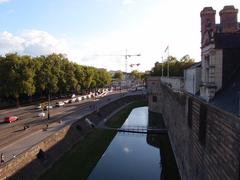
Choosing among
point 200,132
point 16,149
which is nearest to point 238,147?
point 200,132

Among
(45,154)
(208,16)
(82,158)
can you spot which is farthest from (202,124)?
(82,158)

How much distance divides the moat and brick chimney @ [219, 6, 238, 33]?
59.3 ft

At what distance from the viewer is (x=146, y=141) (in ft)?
167

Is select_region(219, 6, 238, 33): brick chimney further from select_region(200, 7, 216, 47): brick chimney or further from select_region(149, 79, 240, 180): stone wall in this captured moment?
select_region(149, 79, 240, 180): stone wall

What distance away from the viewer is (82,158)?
36.8m

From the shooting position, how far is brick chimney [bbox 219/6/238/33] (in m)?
21.1

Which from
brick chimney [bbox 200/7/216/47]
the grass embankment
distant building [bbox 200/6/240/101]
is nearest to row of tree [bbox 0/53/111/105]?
the grass embankment

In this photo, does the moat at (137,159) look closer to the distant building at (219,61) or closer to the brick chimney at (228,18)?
the brick chimney at (228,18)

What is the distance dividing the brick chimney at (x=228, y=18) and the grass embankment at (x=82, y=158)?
777 inches

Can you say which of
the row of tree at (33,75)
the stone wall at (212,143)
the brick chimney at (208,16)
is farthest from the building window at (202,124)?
the row of tree at (33,75)

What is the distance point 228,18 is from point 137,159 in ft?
80.7

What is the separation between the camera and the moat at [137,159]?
34.4m

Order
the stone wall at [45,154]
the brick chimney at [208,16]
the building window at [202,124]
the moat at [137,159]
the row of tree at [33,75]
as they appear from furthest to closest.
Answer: the row of tree at [33,75], the moat at [137,159], the stone wall at [45,154], the brick chimney at [208,16], the building window at [202,124]

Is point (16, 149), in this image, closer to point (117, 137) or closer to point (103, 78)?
point (117, 137)
